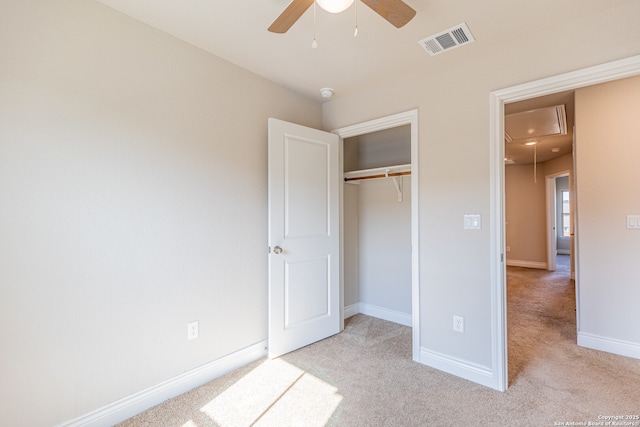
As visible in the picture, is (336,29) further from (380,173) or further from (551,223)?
(551,223)

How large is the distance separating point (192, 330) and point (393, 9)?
2.32 metres

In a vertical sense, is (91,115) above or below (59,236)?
above

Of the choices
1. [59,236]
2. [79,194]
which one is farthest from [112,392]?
[79,194]

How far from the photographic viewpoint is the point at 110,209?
69.4 inches

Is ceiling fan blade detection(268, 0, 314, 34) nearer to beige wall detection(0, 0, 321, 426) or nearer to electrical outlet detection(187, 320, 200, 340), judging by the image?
beige wall detection(0, 0, 321, 426)

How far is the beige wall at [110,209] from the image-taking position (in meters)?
1.48

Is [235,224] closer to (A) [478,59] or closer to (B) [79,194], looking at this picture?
(B) [79,194]

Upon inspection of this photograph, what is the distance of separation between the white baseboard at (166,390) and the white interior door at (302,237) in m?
0.24

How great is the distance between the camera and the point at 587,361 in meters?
2.48

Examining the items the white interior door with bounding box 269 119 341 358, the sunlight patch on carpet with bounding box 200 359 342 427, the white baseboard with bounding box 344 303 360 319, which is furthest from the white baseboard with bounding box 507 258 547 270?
the sunlight patch on carpet with bounding box 200 359 342 427

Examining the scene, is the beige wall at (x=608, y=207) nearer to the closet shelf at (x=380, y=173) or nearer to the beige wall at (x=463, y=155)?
the beige wall at (x=463, y=155)

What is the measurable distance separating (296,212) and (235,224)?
0.57m

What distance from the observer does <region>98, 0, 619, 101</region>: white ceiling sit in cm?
173

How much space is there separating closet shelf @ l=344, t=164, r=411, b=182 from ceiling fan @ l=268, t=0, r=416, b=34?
183cm
